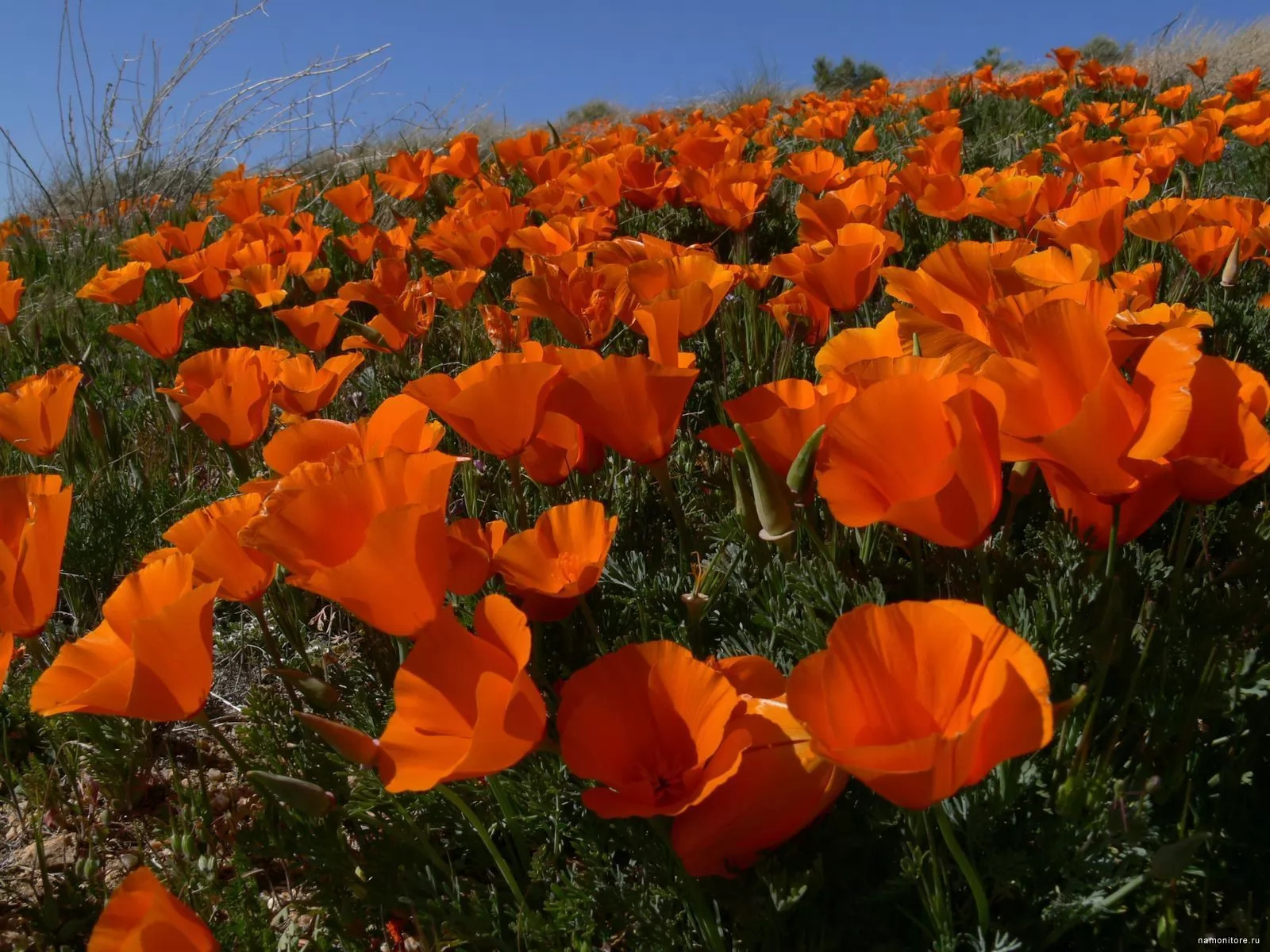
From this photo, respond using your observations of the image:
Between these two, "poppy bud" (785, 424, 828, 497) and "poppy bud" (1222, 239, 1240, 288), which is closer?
"poppy bud" (785, 424, 828, 497)

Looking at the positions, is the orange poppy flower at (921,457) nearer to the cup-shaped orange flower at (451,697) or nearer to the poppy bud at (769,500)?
the poppy bud at (769,500)

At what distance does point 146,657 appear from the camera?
1.01 meters

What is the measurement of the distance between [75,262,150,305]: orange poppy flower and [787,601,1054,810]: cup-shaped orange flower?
2717 millimetres

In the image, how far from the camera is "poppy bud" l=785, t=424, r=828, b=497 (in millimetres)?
1173

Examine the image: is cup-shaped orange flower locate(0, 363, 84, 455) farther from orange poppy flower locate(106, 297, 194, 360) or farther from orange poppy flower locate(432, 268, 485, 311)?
orange poppy flower locate(432, 268, 485, 311)

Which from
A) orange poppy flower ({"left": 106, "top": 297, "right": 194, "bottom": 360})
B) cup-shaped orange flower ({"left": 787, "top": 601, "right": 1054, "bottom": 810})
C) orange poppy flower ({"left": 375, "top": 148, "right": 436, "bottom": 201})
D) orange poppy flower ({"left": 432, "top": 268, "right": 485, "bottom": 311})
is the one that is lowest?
cup-shaped orange flower ({"left": 787, "top": 601, "right": 1054, "bottom": 810})

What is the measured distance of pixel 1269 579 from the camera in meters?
1.34

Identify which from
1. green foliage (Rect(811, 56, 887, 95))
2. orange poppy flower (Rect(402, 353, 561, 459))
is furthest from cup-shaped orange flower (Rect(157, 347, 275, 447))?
green foliage (Rect(811, 56, 887, 95))

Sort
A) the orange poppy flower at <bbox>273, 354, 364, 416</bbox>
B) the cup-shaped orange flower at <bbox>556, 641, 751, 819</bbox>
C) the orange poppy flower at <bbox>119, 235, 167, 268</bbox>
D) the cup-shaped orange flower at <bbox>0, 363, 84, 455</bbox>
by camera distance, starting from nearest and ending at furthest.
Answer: the cup-shaped orange flower at <bbox>556, 641, 751, 819</bbox> → the orange poppy flower at <bbox>273, 354, 364, 416</bbox> → the cup-shaped orange flower at <bbox>0, 363, 84, 455</bbox> → the orange poppy flower at <bbox>119, 235, 167, 268</bbox>

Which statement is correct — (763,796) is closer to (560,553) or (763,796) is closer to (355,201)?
(560,553)

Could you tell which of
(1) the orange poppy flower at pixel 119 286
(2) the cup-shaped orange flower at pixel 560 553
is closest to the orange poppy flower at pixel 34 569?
(2) the cup-shaped orange flower at pixel 560 553

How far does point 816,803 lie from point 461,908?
0.57 m

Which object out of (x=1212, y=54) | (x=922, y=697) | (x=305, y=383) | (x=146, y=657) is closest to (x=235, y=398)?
(x=305, y=383)

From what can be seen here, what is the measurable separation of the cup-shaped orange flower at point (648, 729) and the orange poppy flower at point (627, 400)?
44 cm
